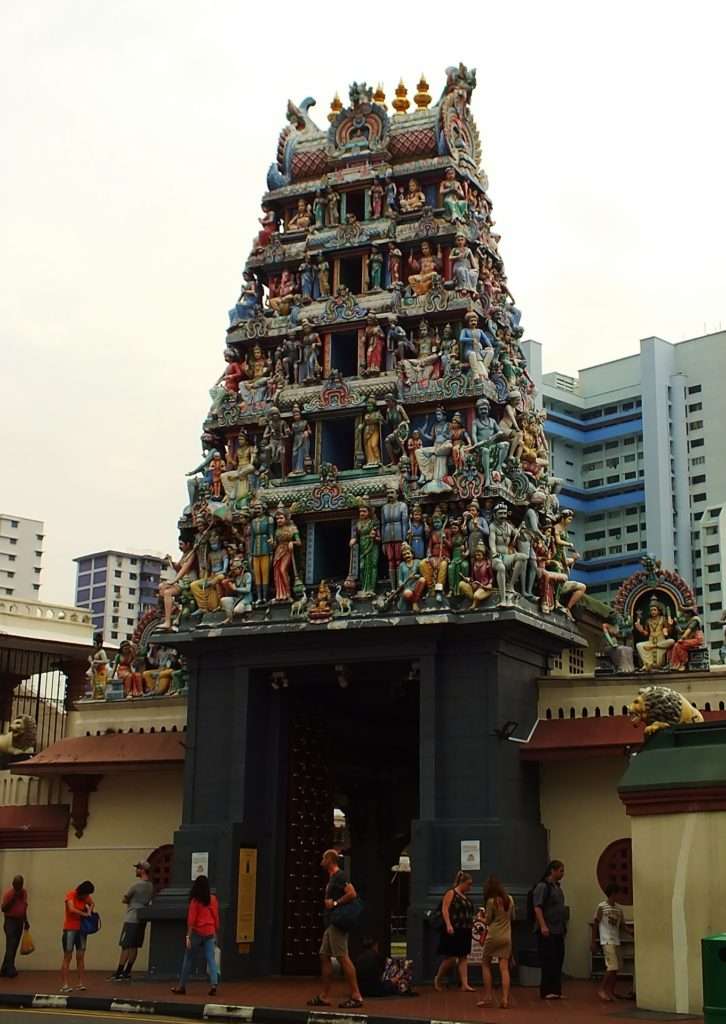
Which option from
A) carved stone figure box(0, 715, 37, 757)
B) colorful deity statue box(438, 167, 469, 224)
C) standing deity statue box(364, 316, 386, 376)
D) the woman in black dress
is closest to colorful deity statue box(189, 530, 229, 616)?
standing deity statue box(364, 316, 386, 376)

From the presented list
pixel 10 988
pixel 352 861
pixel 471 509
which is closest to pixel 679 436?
pixel 352 861

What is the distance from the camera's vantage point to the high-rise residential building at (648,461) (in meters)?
85.6

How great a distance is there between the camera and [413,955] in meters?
22.4

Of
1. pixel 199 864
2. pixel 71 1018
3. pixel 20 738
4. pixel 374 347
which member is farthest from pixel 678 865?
pixel 20 738

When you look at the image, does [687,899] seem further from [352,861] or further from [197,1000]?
[352,861]

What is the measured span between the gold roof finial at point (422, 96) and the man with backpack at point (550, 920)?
17124 millimetres

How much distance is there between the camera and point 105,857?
2719 centimetres

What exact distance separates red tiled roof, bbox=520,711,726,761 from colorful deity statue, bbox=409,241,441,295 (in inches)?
346

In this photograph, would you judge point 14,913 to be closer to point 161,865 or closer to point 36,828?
point 161,865

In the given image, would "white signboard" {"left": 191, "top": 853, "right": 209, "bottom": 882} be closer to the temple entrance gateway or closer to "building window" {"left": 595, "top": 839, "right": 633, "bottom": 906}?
the temple entrance gateway

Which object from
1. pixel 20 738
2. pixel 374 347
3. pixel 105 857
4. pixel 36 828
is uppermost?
pixel 374 347

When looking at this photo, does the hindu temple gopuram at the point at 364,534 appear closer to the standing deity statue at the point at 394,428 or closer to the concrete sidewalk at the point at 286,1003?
the standing deity statue at the point at 394,428

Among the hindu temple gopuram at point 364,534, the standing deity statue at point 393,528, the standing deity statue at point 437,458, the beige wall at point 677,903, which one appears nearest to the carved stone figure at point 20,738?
the hindu temple gopuram at point 364,534

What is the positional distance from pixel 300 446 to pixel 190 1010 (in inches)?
456
